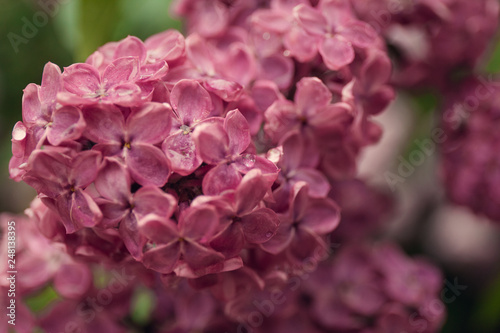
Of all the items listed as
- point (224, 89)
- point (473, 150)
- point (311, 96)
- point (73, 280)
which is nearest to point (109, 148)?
point (224, 89)

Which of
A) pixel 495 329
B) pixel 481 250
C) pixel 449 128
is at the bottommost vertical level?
pixel 481 250

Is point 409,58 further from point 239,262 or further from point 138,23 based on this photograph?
point 239,262

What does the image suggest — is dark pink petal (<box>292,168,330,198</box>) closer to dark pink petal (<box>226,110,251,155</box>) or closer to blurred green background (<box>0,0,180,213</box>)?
dark pink petal (<box>226,110,251,155</box>)

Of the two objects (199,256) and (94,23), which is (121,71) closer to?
(199,256)

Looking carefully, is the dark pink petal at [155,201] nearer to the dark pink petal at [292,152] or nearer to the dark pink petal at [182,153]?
the dark pink petal at [182,153]

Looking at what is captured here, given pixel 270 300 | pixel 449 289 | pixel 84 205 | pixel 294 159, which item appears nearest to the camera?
pixel 84 205

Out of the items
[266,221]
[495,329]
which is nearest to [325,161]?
[266,221]

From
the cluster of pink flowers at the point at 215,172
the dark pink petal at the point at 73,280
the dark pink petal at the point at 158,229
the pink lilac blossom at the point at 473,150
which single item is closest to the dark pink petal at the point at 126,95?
the cluster of pink flowers at the point at 215,172
